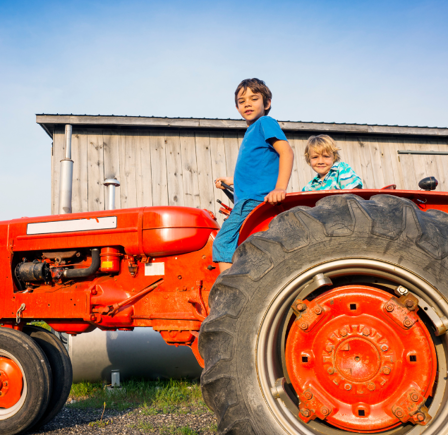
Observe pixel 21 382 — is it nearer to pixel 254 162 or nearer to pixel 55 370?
pixel 55 370

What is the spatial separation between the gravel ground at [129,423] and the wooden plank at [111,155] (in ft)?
13.7

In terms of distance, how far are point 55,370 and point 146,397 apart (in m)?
0.82

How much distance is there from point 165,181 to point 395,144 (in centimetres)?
449

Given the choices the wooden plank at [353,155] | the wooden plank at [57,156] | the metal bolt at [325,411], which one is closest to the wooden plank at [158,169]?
the wooden plank at [57,156]

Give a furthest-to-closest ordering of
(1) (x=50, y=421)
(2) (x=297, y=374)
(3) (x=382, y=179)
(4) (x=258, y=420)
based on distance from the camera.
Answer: (3) (x=382, y=179) → (1) (x=50, y=421) → (2) (x=297, y=374) → (4) (x=258, y=420)

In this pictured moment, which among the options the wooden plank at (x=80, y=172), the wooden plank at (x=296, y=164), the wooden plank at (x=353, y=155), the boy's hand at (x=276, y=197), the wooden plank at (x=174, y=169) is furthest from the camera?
the wooden plank at (x=353, y=155)

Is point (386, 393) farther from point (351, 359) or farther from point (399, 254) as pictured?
point (399, 254)

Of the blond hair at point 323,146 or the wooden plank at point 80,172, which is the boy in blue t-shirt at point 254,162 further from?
the wooden plank at point 80,172

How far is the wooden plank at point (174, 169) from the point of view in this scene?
6.36m

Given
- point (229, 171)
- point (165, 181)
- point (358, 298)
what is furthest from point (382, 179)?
point (358, 298)

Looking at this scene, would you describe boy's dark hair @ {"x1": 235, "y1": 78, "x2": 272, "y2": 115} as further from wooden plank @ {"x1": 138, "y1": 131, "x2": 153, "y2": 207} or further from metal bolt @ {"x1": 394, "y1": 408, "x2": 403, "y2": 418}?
wooden plank @ {"x1": 138, "y1": 131, "x2": 153, "y2": 207}

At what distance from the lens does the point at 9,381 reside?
2.24 meters

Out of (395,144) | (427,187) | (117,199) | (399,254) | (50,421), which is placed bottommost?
(50,421)

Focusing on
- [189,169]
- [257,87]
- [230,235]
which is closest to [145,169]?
[189,169]
